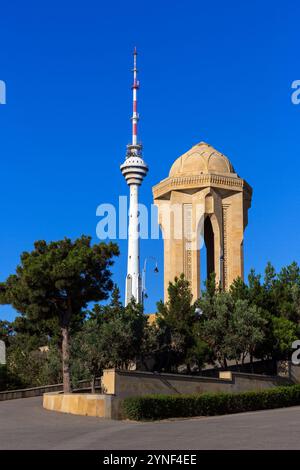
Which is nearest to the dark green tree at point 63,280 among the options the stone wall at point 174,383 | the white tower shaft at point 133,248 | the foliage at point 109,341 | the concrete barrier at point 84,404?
the foliage at point 109,341

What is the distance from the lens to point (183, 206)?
62469 mm

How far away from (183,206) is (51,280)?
1231 inches

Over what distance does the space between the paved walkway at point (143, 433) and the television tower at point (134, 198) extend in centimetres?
5961

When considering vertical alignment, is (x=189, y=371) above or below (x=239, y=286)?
below

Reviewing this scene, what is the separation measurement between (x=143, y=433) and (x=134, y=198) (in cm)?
7102

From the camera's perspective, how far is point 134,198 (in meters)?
90.4

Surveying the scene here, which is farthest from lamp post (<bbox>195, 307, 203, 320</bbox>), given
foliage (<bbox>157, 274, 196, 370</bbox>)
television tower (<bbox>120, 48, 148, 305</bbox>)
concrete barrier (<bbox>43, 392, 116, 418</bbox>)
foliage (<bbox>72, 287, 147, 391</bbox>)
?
television tower (<bbox>120, 48, 148, 305</bbox>)

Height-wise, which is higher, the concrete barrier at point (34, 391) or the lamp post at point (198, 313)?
the lamp post at point (198, 313)

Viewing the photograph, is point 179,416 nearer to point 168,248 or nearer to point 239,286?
point 239,286

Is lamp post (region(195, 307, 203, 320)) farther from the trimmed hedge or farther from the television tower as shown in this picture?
the television tower

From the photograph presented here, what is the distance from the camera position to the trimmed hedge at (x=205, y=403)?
26188mm

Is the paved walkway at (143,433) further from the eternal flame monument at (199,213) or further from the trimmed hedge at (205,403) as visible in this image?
the eternal flame monument at (199,213)

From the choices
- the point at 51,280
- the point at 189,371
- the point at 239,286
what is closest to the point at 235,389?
the point at 189,371

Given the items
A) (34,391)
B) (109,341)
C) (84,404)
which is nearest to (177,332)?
(109,341)
